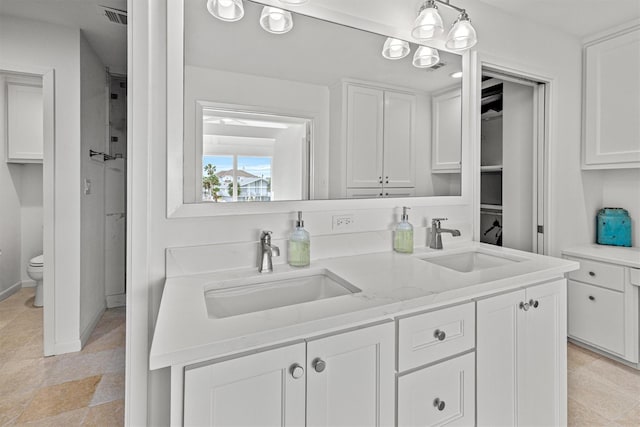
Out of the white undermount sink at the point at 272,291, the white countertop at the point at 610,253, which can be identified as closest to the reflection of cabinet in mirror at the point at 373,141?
the white undermount sink at the point at 272,291

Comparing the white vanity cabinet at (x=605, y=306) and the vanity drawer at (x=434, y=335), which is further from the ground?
the vanity drawer at (x=434, y=335)

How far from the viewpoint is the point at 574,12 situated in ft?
6.81

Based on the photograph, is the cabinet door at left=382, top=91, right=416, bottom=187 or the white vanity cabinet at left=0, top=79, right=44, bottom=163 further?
the white vanity cabinet at left=0, top=79, right=44, bottom=163

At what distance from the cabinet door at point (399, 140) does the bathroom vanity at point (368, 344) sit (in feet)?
1.38

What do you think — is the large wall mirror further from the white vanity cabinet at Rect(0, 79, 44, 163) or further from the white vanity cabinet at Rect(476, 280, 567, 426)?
the white vanity cabinet at Rect(0, 79, 44, 163)

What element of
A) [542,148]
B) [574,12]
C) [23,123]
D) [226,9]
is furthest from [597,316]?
[23,123]

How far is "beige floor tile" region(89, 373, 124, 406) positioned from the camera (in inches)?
72.1

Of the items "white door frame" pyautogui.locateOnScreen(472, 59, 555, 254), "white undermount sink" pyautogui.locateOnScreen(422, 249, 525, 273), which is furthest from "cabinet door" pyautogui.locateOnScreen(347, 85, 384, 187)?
"white door frame" pyautogui.locateOnScreen(472, 59, 555, 254)

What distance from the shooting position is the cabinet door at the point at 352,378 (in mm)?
847

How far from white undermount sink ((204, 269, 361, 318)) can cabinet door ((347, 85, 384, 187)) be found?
1.68ft

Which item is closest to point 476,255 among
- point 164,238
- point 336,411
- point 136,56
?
point 336,411

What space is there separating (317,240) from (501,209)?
1981mm

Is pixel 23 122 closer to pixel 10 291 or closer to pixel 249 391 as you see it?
pixel 10 291

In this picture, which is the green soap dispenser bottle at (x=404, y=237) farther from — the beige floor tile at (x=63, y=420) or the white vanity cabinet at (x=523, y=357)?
the beige floor tile at (x=63, y=420)
